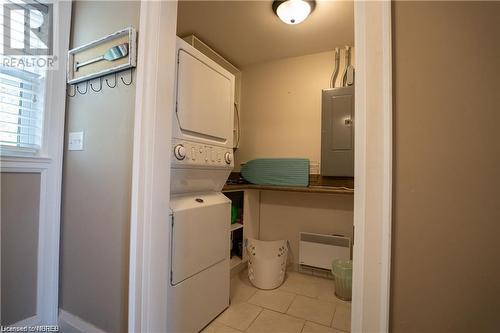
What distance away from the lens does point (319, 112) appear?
2430 mm

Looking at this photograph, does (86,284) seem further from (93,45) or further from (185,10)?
(185,10)

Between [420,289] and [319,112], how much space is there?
2.02 meters

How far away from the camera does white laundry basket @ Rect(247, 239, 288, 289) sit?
200 cm

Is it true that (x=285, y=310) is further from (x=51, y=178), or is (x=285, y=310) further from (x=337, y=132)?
(x=51, y=178)

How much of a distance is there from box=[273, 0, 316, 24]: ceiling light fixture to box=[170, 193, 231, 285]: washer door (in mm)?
1453

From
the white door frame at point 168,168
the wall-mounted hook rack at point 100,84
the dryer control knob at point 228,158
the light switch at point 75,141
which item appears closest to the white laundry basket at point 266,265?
the dryer control knob at point 228,158

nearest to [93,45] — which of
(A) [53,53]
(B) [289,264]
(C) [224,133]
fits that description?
(A) [53,53]

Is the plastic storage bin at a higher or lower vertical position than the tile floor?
higher

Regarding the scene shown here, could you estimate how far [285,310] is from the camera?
67.1 inches

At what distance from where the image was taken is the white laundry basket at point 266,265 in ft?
6.56

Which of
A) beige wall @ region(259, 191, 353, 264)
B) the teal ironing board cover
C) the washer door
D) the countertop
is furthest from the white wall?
the washer door

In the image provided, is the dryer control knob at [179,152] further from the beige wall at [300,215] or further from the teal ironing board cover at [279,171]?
the beige wall at [300,215]

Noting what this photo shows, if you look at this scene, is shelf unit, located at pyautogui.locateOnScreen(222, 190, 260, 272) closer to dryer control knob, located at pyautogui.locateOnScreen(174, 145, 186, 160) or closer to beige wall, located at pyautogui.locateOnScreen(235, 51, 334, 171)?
beige wall, located at pyautogui.locateOnScreen(235, 51, 334, 171)

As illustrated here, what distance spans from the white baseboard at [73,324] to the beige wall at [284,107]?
6.41ft
